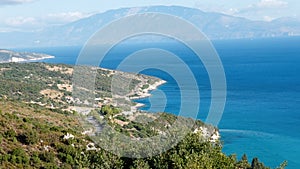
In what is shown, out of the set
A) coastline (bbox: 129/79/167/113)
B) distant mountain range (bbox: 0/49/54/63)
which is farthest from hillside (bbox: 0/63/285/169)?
distant mountain range (bbox: 0/49/54/63)

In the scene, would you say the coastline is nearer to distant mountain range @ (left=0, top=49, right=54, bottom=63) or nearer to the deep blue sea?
the deep blue sea

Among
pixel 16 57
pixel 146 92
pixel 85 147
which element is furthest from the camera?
pixel 16 57

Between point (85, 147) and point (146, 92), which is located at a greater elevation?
point (146, 92)

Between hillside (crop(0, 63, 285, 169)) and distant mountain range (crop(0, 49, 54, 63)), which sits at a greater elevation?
distant mountain range (crop(0, 49, 54, 63))

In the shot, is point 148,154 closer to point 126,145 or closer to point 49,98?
point 126,145

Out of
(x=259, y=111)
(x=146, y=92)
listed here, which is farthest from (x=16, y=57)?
(x=259, y=111)

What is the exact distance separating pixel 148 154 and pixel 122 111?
34486 millimetres

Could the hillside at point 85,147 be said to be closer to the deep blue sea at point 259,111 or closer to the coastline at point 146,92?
the deep blue sea at point 259,111

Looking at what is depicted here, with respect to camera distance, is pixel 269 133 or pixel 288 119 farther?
pixel 288 119

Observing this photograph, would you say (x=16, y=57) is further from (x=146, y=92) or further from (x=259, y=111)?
(x=259, y=111)

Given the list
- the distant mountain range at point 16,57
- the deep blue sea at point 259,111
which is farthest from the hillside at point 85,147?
the distant mountain range at point 16,57

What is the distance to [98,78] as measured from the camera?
76.7 m

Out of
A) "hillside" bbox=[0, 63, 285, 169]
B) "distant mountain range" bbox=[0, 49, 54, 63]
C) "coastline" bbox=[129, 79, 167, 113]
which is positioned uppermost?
"distant mountain range" bbox=[0, 49, 54, 63]

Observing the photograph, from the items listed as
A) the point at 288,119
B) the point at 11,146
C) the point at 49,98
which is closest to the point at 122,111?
the point at 49,98
